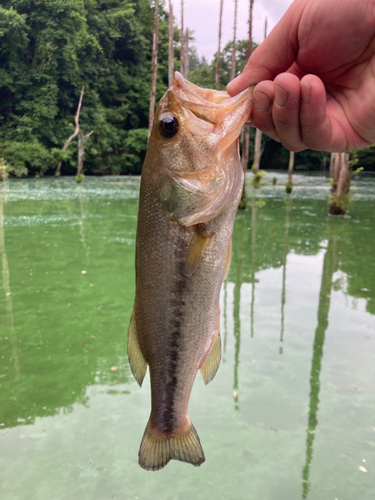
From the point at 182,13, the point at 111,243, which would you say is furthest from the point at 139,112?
the point at 111,243

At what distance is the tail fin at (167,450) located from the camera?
4.89 ft

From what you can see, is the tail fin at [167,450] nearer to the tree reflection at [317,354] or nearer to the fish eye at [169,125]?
the fish eye at [169,125]

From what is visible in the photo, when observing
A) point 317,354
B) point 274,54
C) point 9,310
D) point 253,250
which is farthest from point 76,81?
point 274,54

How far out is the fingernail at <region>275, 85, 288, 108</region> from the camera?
1.44 m

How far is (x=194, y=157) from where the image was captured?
1383mm

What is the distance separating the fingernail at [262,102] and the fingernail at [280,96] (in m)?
0.06

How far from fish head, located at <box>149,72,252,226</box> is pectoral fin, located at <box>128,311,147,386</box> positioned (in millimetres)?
488

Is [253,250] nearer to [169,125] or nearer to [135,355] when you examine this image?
[135,355]

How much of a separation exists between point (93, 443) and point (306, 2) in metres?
2.86

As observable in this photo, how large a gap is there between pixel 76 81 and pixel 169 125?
1421 inches

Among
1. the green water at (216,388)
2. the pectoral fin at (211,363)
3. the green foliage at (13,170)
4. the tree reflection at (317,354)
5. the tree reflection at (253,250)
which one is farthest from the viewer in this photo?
the green foliage at (13,170)

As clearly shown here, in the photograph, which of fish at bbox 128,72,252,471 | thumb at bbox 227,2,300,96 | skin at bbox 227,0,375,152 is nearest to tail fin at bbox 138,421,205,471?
fish at bbox 128,72,252,471

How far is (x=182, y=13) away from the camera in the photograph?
2216 cm

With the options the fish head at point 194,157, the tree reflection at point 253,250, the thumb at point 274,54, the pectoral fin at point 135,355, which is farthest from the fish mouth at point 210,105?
the tree reflection at point 253,250
